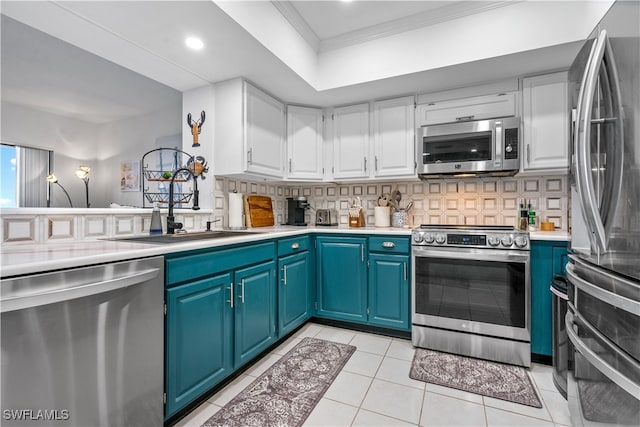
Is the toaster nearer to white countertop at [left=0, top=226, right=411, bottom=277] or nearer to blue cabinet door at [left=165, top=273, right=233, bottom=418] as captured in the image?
white countertop at [left=0, top=226, right=411, bottom=277]

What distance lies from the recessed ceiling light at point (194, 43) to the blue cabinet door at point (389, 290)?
2018mm

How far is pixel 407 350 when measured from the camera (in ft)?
7.52

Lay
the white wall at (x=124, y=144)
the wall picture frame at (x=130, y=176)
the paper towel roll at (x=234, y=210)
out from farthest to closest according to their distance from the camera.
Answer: the wall picture frame at (x=130, y=176), the white wall at (x=124, y=144), the paper towel roll at (x=234, y=210)

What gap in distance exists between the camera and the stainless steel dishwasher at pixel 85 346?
35.8 inches

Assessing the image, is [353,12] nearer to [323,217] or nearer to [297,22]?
[297,22]

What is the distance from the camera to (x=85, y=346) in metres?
1.07

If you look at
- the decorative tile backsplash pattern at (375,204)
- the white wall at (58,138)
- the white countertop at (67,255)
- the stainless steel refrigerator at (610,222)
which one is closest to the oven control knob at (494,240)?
the decorative tile backsplash pattern at (375,204)

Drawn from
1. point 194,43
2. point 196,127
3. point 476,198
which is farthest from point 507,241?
point 196,127

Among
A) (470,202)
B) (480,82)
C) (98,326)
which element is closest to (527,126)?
(480,82)

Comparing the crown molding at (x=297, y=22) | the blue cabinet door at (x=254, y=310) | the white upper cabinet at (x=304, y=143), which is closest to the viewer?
the blue cabinet door at (x=254, y=310)

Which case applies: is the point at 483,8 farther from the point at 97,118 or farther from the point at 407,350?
the point at 97,118

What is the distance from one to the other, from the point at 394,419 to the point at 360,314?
3.49ft

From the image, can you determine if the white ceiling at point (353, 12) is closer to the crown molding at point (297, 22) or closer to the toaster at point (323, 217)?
the crown molding at point (297, 22)

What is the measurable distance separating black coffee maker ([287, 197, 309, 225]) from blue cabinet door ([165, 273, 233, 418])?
159 cm
